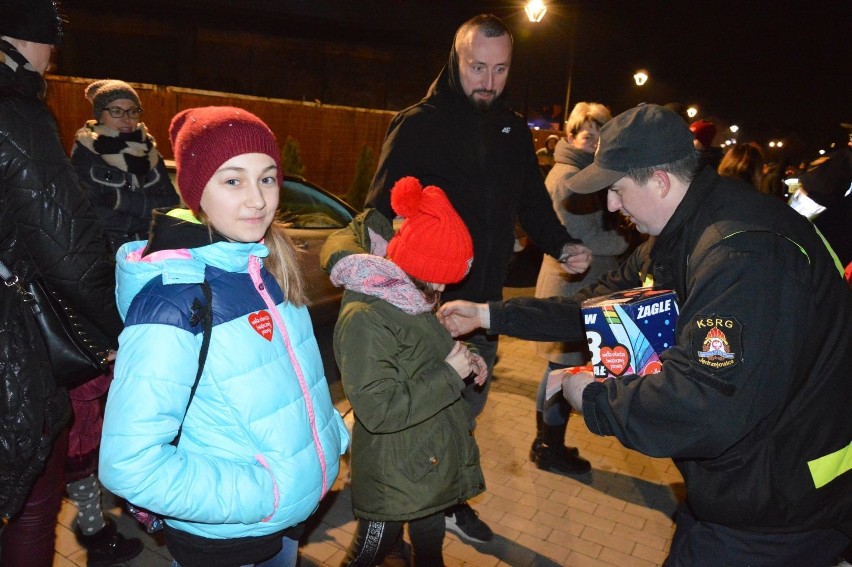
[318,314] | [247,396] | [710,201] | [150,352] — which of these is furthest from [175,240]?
[318,314]

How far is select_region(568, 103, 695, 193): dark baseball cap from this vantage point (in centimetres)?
224

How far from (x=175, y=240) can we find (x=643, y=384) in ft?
4.76

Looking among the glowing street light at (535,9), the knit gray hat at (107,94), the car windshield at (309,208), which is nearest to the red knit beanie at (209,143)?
the knit gray hat at (107,94)

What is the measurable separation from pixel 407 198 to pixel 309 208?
4.50 metres

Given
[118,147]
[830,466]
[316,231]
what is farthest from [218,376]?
[316,231]

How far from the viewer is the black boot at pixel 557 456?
4461 millimetres

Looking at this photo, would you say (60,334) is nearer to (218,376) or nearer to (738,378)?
(218,376)

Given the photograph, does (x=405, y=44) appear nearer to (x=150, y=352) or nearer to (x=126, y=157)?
(x=126, y=157)

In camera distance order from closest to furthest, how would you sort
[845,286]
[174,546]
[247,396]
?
[247,396] → [174,546] → [845,286]

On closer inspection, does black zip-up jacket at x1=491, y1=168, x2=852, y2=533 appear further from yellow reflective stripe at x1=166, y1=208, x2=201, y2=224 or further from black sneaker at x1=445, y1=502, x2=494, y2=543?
black sneaker at x1=445, y1=502, x2=494, y2=543

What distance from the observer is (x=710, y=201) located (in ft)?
7.17

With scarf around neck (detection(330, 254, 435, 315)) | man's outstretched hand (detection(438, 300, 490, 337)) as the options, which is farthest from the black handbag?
man's outstretched hand (detection(438, 300, 490, 337))

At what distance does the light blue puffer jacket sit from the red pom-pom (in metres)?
0.67

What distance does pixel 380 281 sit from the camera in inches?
96.2
